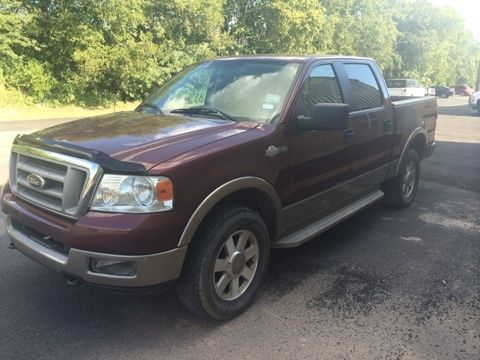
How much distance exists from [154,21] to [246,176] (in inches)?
835

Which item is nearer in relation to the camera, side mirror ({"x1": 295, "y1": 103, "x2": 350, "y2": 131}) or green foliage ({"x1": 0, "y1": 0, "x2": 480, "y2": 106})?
side mirror ({"x1": 295, "y1": 103, "x2": 350, "y2": 131})

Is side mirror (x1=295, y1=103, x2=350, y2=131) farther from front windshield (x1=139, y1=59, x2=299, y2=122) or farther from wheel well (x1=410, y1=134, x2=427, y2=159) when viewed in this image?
wheel well (x1=410, y1=134, x2=427, y2=159)

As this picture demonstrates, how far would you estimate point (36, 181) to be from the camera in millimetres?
3094

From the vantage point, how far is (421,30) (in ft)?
149

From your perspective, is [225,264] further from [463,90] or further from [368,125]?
[463,90]

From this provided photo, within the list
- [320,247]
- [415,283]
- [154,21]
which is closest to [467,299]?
[415,283]

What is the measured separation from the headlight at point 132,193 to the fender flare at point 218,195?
236 mm

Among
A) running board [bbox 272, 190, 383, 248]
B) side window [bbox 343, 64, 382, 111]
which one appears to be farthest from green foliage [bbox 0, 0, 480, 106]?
running board [bbox 272, 190, 383, 248]

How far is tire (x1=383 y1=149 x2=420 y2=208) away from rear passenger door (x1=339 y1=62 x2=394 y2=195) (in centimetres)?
59

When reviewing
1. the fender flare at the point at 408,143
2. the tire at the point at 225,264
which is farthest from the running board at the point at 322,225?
the fender flare at the point at 408,143

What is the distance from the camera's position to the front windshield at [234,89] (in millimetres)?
3707

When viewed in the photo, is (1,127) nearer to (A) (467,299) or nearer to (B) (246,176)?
(B) (246,176)

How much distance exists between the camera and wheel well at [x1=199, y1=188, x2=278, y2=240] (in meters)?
3.25

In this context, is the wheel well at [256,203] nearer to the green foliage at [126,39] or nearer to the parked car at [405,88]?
the green foliage at [126,39]
